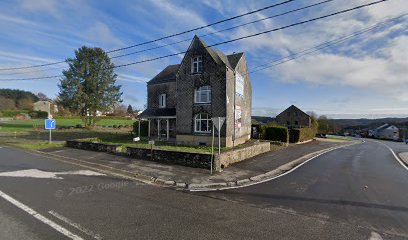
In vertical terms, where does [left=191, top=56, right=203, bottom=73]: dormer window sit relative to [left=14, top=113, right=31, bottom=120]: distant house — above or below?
above

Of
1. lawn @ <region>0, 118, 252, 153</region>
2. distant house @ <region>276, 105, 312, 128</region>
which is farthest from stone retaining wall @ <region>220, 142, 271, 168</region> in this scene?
distant house @ <region>276, 105, 312, 128</region>

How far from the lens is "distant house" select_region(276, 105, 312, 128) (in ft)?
237

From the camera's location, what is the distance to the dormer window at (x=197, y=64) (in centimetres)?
2355

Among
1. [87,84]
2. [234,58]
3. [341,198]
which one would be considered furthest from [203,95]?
[87,84]

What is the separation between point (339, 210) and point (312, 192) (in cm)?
202

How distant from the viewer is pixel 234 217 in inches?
261

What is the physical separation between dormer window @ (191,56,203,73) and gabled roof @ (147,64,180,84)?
560 centimetres

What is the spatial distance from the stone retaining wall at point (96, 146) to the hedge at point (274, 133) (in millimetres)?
21057

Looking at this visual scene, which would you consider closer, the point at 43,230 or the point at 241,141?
the point at 43,230

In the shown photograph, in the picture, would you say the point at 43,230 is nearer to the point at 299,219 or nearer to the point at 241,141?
the point at 299,219

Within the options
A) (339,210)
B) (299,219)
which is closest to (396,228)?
(339,210)

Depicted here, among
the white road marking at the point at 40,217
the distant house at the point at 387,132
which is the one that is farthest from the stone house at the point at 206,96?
the distant house at the point at 387,132

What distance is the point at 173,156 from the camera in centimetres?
1462

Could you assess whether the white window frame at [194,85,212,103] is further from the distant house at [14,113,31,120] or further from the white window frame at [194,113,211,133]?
the distant house at [14,113,31,120]
